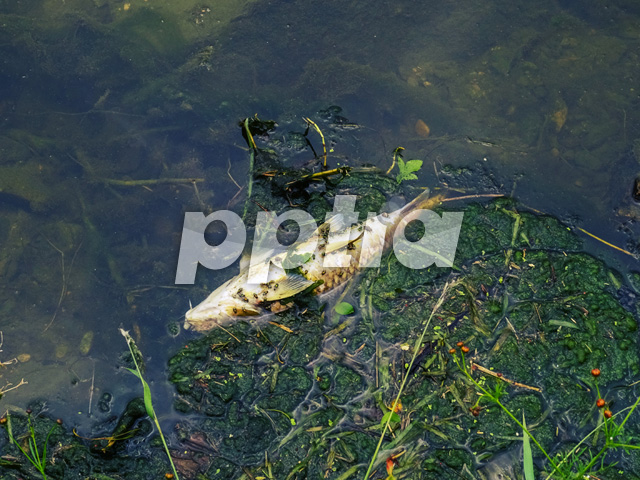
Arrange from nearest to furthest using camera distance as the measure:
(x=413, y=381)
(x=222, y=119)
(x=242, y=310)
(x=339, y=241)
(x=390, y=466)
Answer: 1. (x=390, y=466)
2. (x=413, y=381)
3. (x=242, y=310)
4. (x=339, y=241)
5. (x=222, y=119)

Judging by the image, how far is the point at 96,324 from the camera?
12.3 feet

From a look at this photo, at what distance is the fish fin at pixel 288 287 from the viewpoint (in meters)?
3.68

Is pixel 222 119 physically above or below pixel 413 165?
above

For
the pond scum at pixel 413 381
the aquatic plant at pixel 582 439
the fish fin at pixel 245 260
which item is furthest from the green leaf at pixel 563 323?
the fish fin at pixel 245 260

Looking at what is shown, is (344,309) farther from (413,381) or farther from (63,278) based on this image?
(63,278)

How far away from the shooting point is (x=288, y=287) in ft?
12.1

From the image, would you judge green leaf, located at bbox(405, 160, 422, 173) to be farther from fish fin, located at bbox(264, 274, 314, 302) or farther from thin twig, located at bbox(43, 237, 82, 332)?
thin twig, located at bbox(43, 237, 82, 332)

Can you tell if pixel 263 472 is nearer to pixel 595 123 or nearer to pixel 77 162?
pixel 77 162

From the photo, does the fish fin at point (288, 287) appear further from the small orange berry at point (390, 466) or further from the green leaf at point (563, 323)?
the green leaf at point (563, 323)

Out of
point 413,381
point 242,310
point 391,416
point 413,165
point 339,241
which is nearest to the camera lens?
point 391,416

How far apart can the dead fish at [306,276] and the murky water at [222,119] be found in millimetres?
218

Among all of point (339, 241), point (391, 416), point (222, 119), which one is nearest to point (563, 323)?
point (391, 416)

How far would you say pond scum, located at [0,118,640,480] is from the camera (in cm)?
340

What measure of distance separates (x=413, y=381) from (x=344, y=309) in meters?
0.62
